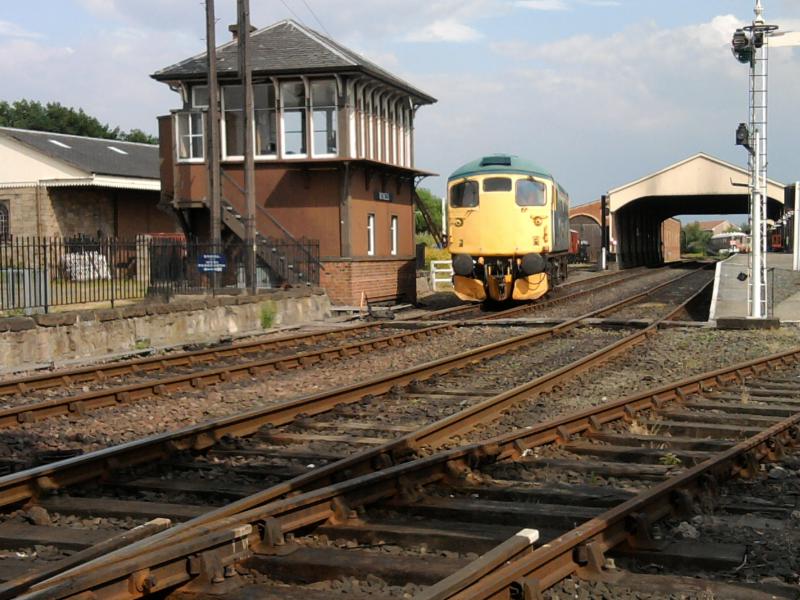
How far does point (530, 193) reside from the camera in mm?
24781

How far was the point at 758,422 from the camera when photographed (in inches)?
350

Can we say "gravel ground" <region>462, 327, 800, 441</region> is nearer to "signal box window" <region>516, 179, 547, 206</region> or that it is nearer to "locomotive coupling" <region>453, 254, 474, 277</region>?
"locomotive coupling" <region>453, 254, 474, 277</region>

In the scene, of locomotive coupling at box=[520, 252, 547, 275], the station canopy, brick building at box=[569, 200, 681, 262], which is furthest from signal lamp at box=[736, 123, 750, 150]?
brick building at box=[569, 200, 681, 262]

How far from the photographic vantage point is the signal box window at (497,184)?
2467 centimetres

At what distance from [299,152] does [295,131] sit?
57 centimetres

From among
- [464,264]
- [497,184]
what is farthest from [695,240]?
[464,264]

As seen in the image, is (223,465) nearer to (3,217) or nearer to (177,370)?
(177,370)

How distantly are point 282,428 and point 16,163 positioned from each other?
109 ft

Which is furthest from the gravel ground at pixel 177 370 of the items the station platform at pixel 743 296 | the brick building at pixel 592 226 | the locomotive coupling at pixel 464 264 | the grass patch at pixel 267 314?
the brick building at pixel 592 226

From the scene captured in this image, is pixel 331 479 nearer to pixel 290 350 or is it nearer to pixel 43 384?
pixel 43 384

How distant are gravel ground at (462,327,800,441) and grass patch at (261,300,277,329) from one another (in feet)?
26.2

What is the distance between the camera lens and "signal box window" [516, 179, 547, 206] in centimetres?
2466

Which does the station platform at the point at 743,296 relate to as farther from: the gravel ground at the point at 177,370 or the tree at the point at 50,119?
the tree at the point at 50,119

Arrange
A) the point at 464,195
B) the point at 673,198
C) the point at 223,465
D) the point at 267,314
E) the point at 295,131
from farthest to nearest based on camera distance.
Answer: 1. the point at 673,198
2. the point at 295,131
3. the point at 464,195
4. the point at 267,314
5. the point at 223,465
